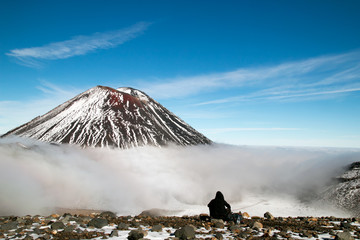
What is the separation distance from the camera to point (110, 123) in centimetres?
14625

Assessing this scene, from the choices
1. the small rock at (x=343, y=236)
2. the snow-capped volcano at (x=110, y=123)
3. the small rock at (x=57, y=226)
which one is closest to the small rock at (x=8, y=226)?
the small rock at (x=57, y=226)

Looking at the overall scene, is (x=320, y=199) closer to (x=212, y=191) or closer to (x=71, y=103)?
(x=212, y=191)

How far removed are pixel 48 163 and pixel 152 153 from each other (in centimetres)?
6070

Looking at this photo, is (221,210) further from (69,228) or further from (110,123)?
(110,123)

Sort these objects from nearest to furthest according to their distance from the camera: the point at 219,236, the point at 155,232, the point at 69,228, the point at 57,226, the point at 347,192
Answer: the point at 219,236 → the point at 69,228 → the point at 155,232 → the point at 57,226 → the point at 347,192

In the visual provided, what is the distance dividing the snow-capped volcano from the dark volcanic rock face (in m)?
94.8

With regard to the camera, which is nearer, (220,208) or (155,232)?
(155,232)

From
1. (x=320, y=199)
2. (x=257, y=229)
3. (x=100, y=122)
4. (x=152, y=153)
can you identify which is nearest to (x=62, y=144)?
(x=100, y=122)

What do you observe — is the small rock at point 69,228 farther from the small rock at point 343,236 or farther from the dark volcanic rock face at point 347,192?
the dark volcanic rock face at point 347,192

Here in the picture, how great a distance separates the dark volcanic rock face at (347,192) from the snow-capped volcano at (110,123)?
311ft

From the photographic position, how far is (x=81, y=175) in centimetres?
9219

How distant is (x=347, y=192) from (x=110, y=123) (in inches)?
4901

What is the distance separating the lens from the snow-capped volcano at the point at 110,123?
131 meters

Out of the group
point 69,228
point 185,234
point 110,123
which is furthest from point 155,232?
point 110,123
